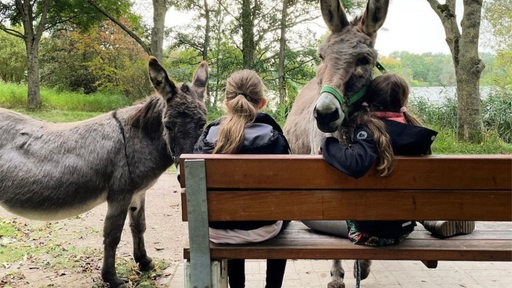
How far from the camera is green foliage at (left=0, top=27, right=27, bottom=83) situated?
2329 centimetres

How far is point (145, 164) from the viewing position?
3611mm

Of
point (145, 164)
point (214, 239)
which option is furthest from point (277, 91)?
point (214, 239)

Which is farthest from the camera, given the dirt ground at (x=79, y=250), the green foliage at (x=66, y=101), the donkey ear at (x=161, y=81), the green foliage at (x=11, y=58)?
the green foliage at (x=11, y=58)

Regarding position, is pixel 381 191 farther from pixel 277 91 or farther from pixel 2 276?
pixel 277 91

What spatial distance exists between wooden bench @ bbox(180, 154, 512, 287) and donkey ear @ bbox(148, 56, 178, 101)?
1616mm

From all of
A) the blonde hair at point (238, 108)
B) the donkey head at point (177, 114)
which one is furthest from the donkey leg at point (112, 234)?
the blonde hair at point (238, 108)

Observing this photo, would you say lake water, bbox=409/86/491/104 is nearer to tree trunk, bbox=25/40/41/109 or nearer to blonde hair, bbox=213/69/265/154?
blonde hair, bbox=213/69/265/154

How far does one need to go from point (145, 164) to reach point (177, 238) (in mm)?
2064

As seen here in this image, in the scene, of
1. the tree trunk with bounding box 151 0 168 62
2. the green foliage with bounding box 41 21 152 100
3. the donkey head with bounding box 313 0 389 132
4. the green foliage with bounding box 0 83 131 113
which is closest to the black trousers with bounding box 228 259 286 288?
the donkey head with bounding box 313 0 389 132

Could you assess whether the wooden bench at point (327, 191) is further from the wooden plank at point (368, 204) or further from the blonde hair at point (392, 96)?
the blonde hair at point (392, 96)

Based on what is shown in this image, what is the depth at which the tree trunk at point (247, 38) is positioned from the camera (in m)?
15.4

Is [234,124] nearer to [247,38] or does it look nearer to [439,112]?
[439,112]

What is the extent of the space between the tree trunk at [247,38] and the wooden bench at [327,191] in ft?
45.1

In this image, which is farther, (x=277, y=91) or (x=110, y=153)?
(x=277, y=91)
